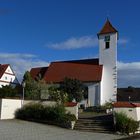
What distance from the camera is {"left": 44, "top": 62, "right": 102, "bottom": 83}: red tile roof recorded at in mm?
51375

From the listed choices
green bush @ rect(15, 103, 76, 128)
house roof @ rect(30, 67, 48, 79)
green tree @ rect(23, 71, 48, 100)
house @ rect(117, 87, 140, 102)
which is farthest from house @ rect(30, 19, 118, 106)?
green bush @ rect(15, 103, 76, 128)

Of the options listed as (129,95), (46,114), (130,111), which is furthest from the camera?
(129,95)

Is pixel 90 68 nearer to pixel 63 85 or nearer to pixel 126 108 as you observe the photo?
pixel 63 85

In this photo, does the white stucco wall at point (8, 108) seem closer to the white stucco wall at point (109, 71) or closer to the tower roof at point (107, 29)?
the white stucco wall at point (109, 71)

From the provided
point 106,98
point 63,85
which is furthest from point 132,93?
point 63,85

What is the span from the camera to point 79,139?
20266mm

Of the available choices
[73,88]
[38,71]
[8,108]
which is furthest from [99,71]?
[8,108]

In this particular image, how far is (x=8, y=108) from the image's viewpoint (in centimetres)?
3067

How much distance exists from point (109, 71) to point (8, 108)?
80.8ft

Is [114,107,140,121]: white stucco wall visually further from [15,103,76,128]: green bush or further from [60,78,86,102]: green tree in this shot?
[60,78,86,102]: green tree

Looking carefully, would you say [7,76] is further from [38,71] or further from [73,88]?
[73,88]

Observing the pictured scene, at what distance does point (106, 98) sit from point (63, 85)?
7.97m

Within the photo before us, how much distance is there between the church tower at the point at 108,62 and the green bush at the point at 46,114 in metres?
21.2

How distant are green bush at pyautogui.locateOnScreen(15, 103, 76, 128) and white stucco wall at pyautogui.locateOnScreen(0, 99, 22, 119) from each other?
573 mm
